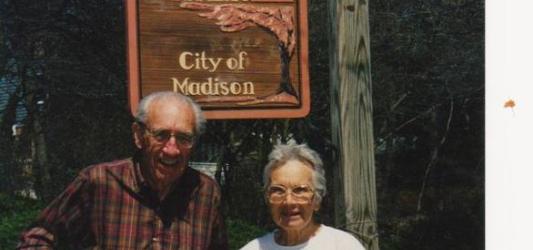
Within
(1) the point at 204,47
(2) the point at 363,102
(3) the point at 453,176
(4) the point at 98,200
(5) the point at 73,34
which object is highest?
(5) the point at 73,34

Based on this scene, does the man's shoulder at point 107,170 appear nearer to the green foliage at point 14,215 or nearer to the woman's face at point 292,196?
the woman's face at point 292,196

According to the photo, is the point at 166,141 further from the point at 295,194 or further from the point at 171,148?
the point at 295,194

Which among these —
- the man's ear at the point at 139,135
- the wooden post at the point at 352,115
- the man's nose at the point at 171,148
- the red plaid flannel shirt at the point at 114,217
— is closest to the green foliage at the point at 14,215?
the wooden post at the point at 352,115

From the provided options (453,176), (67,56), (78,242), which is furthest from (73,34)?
(78,242)

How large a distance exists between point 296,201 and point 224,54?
0.72 meters

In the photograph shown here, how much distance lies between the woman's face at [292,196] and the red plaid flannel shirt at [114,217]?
0.28m

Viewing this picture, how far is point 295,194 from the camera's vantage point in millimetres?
2514

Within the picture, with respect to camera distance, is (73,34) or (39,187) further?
(39,187)

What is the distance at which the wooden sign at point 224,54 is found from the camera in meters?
2.91

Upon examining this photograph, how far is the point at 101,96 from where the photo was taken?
7.09 metres

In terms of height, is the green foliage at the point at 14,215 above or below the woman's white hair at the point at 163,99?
below
